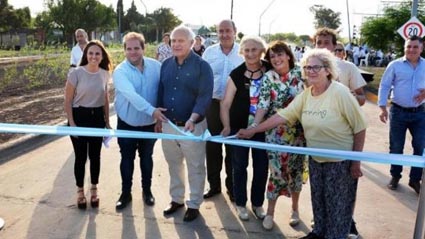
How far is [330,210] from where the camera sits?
3619 mm

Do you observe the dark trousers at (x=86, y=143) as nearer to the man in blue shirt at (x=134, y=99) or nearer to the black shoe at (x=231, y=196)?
the man in blue shirt at (x=134, y=99)

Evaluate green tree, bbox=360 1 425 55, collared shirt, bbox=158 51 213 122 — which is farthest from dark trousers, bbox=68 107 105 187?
green tree, bbox=360 1 425 55

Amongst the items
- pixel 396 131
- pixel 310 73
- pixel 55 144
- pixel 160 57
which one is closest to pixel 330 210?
pixel 310 73

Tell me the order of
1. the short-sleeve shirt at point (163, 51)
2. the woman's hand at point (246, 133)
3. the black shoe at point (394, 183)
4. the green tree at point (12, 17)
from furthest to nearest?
1. the green tree at point (12, 17)
2. the short-sleeve shirt at point (163, 51)
3. the black shoe at point (394, 183)
4. the woman's hand at point (246, 133)

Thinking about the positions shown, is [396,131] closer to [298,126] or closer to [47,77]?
[298,126]

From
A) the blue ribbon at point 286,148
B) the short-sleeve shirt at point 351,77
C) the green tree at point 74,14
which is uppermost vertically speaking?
the green tree at point 74,14

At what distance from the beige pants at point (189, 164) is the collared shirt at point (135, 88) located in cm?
30

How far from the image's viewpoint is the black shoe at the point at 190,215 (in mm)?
4402

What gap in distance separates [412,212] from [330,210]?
1.68m

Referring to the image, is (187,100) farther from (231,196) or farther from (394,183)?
(394,183)

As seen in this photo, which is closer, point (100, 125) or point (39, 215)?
point (39, 215)

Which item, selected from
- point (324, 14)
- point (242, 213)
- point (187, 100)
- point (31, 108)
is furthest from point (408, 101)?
point (324, 14)

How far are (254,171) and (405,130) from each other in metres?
2.24

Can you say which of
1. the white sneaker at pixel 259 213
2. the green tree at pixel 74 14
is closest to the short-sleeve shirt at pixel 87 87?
the white sneaker at pixel 259 213
